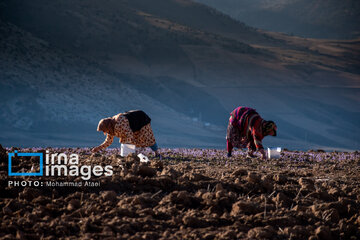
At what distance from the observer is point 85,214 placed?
4211mm

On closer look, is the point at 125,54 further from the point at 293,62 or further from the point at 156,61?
the point at 293,62

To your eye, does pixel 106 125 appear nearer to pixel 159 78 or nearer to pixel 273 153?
pixel 273 153

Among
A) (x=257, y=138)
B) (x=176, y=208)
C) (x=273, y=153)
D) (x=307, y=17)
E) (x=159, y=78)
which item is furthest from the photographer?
(x=307, y=17)

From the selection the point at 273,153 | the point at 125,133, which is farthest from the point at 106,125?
the point at 273,153

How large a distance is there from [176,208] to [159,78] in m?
46.0

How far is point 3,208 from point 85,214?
67 centimetres

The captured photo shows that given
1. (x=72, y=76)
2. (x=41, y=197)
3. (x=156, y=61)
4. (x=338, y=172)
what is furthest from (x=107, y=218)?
(x=156, y=61)

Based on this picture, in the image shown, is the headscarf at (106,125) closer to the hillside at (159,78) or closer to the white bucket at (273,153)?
the white bucket at (273,153)

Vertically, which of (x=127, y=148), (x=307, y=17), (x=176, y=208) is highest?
(x=307, y=17)

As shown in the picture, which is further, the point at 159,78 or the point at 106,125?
the point at 159,78

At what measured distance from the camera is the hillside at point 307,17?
120 meters

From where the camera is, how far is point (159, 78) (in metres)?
50.2

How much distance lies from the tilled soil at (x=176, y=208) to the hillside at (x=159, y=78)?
24448 mm

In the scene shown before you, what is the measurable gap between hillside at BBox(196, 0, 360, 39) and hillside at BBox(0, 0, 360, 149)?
52689 millimetres
